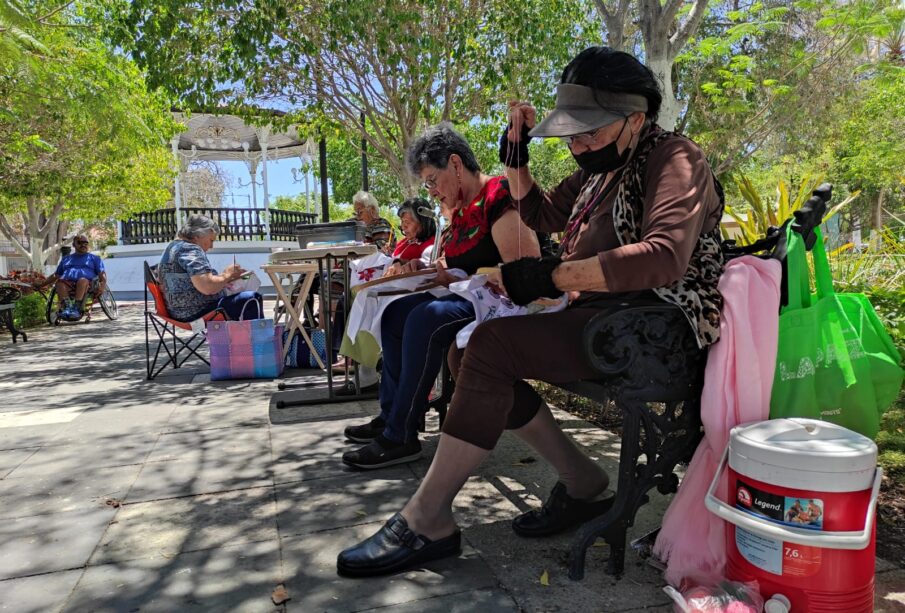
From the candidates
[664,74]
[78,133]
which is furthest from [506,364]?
[78,133]

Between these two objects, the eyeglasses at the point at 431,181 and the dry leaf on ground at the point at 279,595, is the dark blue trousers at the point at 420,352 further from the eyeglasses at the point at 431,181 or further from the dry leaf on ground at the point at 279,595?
the dry leaf on ground at the point at 279,595

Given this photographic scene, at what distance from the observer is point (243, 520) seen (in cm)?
254

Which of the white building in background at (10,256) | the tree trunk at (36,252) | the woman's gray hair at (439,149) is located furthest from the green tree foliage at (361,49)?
the white building in background at (10,256)

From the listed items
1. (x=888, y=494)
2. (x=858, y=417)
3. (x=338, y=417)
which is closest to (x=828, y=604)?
(x=858, y=417)

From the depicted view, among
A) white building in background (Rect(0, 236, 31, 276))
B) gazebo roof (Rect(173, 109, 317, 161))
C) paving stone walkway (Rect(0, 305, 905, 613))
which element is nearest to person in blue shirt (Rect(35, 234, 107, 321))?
paving stone walkway (Rect(0, 305, 905, 613))

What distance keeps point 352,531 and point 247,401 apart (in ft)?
8.73

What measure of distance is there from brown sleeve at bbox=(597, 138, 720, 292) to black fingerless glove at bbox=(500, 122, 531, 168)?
657 mm

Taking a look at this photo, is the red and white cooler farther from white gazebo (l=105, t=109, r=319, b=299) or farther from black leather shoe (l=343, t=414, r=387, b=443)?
white gazebo (l=105, t=109, r=319, b=299)

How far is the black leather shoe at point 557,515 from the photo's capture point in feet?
7.43

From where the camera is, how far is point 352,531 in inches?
94.6

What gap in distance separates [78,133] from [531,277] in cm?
1351

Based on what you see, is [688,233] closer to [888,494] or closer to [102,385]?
[888,494]

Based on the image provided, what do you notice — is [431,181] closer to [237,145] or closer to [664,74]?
[664,74]

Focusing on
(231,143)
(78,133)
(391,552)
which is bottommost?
(391,552)
